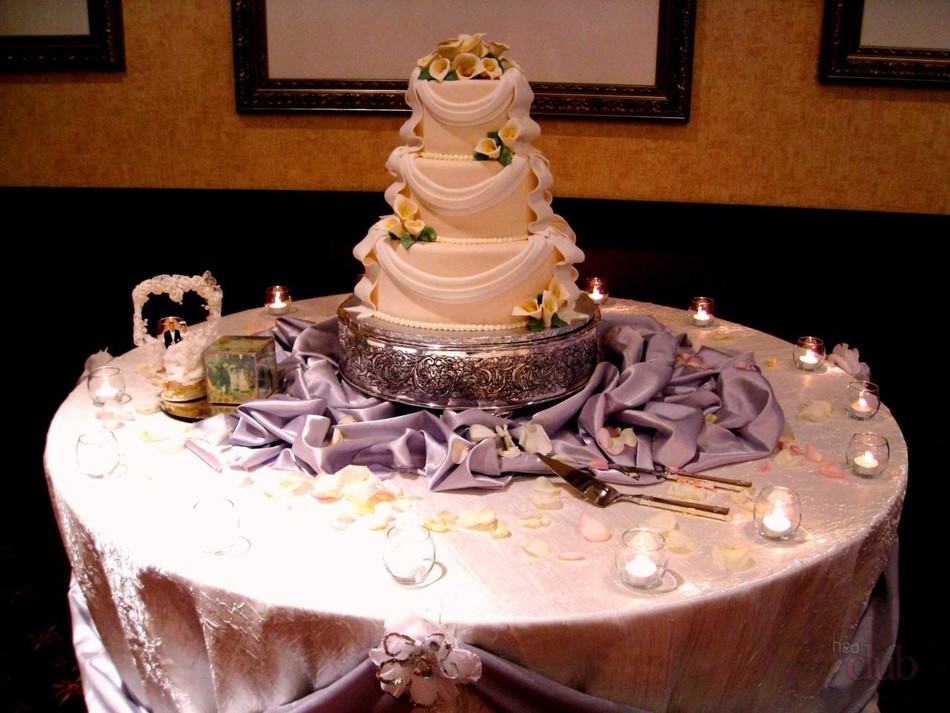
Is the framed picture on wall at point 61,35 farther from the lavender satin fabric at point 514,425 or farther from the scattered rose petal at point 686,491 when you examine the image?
the scattered rose petal at point 686,491

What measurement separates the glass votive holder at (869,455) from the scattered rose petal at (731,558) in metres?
0.55

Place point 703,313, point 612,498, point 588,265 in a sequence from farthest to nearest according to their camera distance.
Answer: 1. point 588,265
2. point 703,313
3. point 612,498

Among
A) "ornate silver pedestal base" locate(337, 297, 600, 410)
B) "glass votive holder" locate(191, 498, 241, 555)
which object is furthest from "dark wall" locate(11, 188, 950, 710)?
"glass votive holder" locate(191, 498, 241, 555)

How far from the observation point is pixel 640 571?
1.59 meters

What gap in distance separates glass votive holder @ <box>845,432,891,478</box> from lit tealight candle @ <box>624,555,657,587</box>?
2.55ft

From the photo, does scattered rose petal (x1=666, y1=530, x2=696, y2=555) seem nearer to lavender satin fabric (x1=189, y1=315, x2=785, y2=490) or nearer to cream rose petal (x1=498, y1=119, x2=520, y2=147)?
lavender satin fabric (x1=189, y1=315, x2=785, y2=490)

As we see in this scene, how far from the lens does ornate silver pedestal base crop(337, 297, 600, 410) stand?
7.53 feet

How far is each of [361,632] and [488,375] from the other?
94 cm

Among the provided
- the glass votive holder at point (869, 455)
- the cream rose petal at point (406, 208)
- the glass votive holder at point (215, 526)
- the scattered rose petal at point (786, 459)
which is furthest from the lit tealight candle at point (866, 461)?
the glass votive holder at point (215, 526)

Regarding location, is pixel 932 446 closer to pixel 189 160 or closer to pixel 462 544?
pixel 462 544

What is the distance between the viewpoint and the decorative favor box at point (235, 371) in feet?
8.05

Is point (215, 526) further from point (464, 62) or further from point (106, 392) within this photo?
point (464, 62)

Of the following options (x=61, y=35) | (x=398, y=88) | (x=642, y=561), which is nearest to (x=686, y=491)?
(x=642, y=561)

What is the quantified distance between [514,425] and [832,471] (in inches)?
32.9
